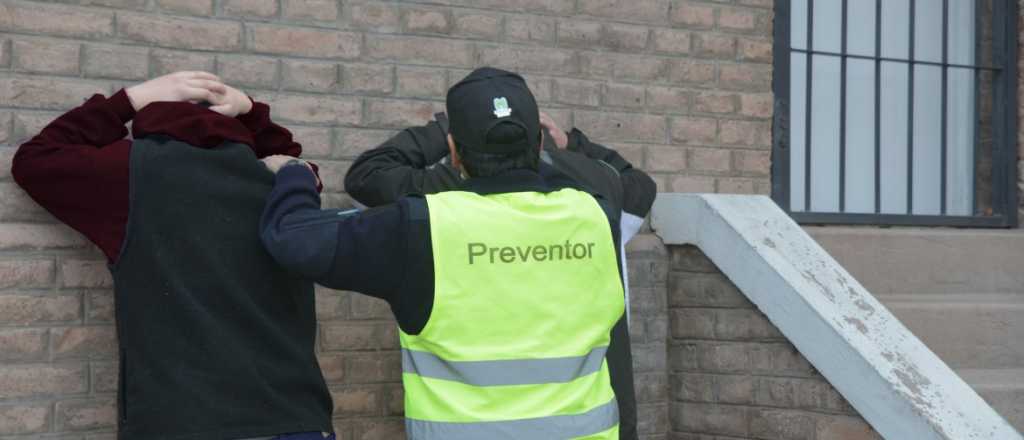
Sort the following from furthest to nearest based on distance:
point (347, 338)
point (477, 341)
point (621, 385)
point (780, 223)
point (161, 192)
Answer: point (780, 223), point (347, 338), point (621, 385), point (161, 192), point (477, 341)

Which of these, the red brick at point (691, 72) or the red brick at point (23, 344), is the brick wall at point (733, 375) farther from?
the red brick at point (23, 344)

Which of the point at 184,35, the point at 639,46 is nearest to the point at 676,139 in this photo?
the point at 639,46

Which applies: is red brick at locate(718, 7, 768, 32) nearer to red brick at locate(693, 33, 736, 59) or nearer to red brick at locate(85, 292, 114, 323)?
red brick at locate(693, 33, 736, 59)

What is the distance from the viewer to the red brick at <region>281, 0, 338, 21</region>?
15.8 feet

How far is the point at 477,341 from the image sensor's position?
120 inches

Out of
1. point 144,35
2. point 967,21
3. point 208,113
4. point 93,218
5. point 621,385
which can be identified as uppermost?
point 967,21

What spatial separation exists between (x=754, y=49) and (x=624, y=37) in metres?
0.73

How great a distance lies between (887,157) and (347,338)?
11.4 ft

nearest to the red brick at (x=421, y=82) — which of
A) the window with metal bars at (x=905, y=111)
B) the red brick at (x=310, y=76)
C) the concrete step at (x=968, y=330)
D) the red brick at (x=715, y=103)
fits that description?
the red brick at (x=310, y=76)

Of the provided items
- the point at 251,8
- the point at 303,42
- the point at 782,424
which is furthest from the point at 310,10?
the point at 782,424

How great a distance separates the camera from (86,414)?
4.25m

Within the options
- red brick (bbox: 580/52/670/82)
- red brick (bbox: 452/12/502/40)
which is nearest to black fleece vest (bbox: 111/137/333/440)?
red brick (bbox: 452/12/502/40)

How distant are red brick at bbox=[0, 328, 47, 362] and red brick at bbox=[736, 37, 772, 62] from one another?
3375 mm

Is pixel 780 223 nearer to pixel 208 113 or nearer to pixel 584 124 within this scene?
pixel 584 124
